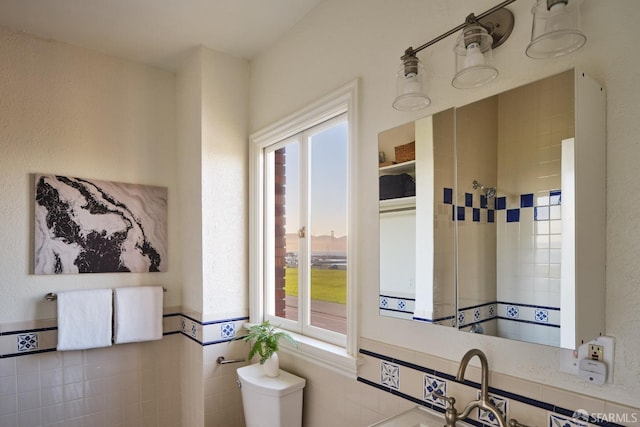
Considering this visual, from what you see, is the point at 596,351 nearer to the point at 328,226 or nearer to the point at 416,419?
the point at 416,419

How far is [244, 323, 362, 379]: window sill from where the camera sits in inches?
66.5

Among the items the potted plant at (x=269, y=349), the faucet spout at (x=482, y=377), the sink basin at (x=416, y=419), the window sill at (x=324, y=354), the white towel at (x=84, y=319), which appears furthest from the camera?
the white towel at (x=84, y=319)

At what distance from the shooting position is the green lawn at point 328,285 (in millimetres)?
1946

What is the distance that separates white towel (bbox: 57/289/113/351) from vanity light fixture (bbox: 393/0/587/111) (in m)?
2.10

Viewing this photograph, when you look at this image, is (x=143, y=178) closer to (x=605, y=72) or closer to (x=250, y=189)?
(x=250, y=189)

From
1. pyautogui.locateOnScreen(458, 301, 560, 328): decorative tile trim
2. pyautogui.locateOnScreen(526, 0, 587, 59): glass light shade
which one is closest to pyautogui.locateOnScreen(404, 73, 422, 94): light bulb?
pyautogui.locateOnScreen(526, 0, 587, 59): glass light shade

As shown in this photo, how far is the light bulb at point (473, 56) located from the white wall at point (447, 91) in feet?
0.44

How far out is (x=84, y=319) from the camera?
88.4 inches

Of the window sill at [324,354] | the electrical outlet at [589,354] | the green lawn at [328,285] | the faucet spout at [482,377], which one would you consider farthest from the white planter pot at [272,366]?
the electrical outlet at [589,354]

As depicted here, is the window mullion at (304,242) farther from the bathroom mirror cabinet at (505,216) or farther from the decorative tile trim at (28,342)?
the decorative tile trim at (28,342)

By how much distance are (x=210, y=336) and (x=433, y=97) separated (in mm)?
1901

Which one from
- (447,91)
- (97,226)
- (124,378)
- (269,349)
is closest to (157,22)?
(97,226)

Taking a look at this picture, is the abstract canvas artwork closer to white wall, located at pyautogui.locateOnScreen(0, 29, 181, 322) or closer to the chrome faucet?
white wall, located at pyautogui.locateOnScreen(0, 29, 181, 322)

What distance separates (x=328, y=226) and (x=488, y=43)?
1197 millimetres
